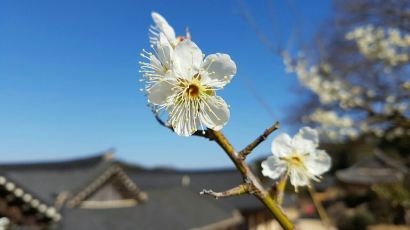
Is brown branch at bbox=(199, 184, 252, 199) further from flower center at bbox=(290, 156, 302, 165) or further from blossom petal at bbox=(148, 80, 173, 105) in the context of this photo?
flower center at bbox=(290, 156, 302, 165)

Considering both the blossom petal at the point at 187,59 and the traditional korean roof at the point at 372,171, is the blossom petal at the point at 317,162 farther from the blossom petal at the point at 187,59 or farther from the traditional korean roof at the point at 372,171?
the traditional korean roof at the point at 372,171

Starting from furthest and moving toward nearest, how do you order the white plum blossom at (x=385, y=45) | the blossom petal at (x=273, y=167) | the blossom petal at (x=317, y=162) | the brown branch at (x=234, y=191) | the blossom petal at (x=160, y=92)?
the white plum blossom at (x=385, y=45) < the blossom petal at (x=317, y=162) < the blossom petal at (x=273, y=167) < the blossom petal at (x=160, y=92) < the brown branch at (x=234, y=191)

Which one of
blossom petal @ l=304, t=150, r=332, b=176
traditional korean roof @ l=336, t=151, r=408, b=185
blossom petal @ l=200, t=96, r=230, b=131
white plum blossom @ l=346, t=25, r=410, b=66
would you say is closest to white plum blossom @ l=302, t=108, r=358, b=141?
white plum blossom @ l=346, t=25, r=410, b=66

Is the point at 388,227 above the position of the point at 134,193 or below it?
below

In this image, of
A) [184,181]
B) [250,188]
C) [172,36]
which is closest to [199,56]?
[172,36]

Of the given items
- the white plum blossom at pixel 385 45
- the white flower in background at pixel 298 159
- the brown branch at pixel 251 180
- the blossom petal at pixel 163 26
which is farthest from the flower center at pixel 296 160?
the white plum blossom at pixel 385 45

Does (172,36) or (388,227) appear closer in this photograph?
(172,36)

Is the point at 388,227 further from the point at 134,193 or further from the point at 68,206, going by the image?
the point at 68,206
